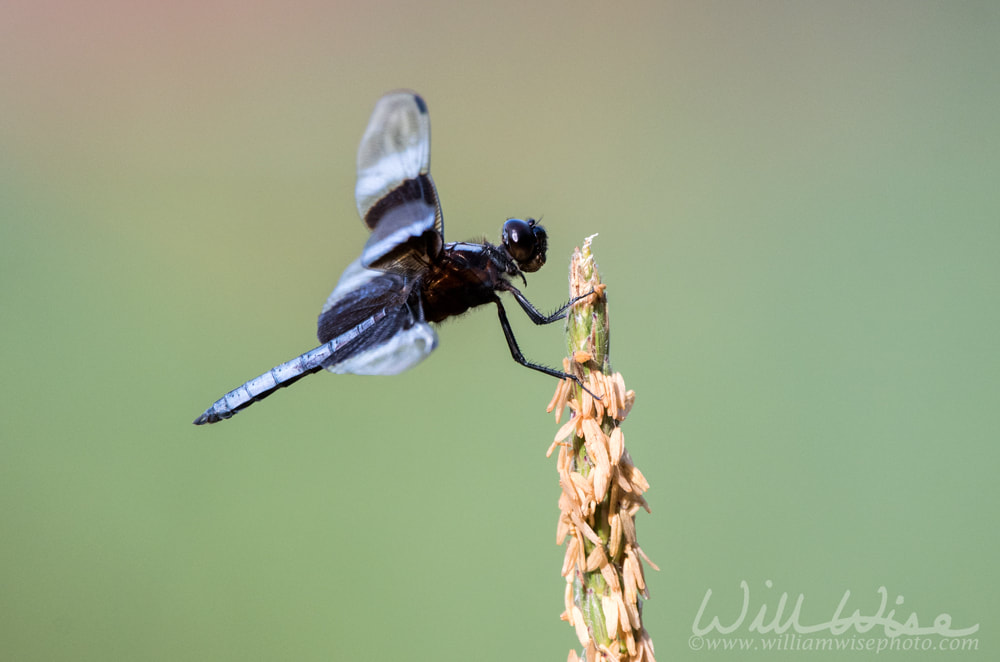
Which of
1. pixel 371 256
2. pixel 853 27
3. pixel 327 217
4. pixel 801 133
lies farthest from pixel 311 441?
pixel 853 27

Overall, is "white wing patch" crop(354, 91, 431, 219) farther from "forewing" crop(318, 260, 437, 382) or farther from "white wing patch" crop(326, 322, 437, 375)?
"white wing patch" crop(326, 322, 437, 375)
